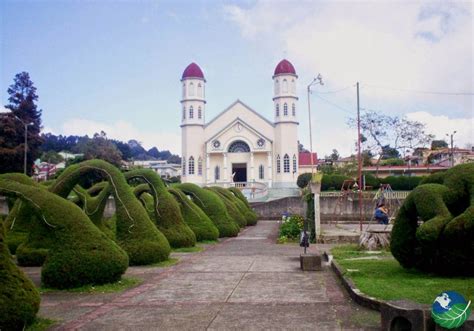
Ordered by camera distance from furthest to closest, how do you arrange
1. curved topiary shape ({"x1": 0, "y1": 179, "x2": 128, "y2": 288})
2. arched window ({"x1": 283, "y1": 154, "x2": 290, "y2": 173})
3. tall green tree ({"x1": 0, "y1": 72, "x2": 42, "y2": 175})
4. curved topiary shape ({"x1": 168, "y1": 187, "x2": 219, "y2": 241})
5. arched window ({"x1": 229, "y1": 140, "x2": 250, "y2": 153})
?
1. arched window ({"x1": 229, "y1": 140, "x2": 250, "y2": 153})
2. arched window ({"x1": 283, "y1": 154, "x2": 290, "y2": 173})
3. tall green tree ({"x1": 0, "y1": 72, "x2": 42, "y2": 175})
4. curved topiary shape ({"x1": 168, "y1": 187, "x2": 219, "y2": 241})
5. curved topiary shape ({"x1": 0, "y1": 179, "x2": 128, "y2": 288})

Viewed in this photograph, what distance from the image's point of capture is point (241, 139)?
5775cm

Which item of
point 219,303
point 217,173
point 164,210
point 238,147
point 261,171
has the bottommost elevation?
point 219,303

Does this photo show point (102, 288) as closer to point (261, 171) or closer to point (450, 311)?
point (450, 311)

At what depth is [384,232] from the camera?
15.9m

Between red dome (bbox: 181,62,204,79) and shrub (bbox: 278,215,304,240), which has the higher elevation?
red dome (bbox: 181,62,204,79)

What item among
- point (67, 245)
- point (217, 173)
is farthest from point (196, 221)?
point (217, 173)

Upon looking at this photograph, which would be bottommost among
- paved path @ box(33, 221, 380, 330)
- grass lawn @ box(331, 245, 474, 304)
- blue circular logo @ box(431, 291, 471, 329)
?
paved path @ box(33, 221, 380, 330)

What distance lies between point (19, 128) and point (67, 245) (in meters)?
39.3

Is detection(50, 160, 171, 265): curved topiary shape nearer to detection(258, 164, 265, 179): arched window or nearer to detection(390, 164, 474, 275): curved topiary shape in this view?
detection(390, 164, 474, 275): curved topiary shape

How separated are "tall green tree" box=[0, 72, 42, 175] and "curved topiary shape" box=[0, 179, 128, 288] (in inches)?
1433

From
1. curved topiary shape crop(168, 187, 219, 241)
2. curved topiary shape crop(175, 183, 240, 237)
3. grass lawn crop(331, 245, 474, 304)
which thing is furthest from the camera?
curved topiary shape crop(175, 183, 240, 237)

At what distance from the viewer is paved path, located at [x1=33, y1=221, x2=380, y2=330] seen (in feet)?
23.8

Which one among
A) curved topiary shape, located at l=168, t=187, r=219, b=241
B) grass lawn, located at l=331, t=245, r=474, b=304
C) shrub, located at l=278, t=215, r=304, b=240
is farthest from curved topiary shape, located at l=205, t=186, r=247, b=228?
grass lawn, located at l=331, t=245, r=474, b=304

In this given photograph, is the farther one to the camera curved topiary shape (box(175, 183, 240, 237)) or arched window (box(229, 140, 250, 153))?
arched window (box(229, 140, 250, 153))
